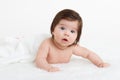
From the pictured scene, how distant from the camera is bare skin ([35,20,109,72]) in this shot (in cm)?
152

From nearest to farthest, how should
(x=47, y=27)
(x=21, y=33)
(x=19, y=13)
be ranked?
(x=21, y=33), (x=47, y=27), (x=19, y=13)

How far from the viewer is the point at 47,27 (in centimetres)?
238

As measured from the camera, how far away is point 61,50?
1.62 metres

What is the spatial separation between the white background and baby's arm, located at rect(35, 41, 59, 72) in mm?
419

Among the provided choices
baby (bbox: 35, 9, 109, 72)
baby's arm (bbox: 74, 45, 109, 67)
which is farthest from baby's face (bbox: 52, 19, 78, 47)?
baby's arm (bbox: 74, 45, 109, 67)

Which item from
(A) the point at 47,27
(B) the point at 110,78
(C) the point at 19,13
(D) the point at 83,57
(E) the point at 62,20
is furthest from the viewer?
(C) the point at 19,13

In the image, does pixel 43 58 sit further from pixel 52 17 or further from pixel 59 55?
pixel 52 17

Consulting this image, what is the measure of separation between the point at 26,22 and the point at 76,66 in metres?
1.03

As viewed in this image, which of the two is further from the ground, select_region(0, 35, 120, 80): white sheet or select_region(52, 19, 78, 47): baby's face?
select_region(52, 19, 78, 47): baby's face

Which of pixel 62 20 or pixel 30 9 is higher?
pixel 62 20

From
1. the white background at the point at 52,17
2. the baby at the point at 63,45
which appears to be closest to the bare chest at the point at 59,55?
the baby at the point at 63,45

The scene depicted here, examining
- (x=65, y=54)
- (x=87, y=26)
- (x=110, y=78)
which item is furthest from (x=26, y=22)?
(x=110, y=78)

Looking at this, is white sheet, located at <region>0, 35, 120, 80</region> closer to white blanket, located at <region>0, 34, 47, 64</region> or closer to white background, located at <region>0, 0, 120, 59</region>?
white blanket, located at <region>0, 34, 47, 64</region>

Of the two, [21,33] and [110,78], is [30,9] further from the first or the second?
[110,78]
